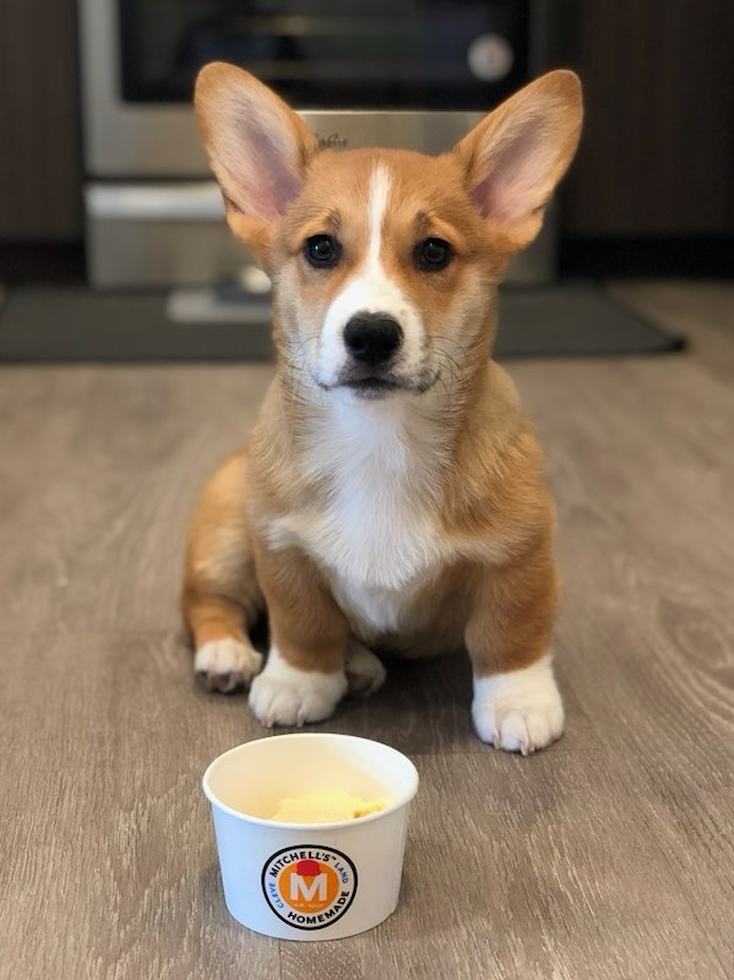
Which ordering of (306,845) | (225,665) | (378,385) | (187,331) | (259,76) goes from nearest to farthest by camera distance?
1. (306,845)
2. (378,385)
3. (225,665)
4. (187,331)
5. (259,76)

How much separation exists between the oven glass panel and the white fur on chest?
263cm

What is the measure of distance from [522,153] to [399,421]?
0.32 metres

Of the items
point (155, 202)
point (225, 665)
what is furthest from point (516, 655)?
point (155, 202)

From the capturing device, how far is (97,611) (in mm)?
1650

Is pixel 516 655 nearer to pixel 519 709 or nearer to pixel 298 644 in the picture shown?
pixel 519 709

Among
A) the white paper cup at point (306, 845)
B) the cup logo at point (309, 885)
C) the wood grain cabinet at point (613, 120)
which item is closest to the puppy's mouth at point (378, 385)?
the white paper cup at point (306, 845)

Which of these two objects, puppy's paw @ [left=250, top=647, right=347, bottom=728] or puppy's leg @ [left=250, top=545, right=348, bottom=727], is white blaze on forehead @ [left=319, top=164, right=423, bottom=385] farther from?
puppy's paw @ [left=250, top=647, right=347, bottom=728]

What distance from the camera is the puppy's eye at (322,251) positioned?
1.23 metres

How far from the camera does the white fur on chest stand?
1259 millimetres

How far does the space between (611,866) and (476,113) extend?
9.83 ft

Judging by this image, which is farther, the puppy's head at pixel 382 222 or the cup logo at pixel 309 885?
the puppy's head at pixel 382 222

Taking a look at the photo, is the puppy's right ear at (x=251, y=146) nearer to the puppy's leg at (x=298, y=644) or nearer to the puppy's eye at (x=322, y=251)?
the puppy's eye at (x=322, y=251)

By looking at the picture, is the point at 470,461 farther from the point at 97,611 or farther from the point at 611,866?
the point at 97,611

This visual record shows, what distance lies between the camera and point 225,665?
1419mm
